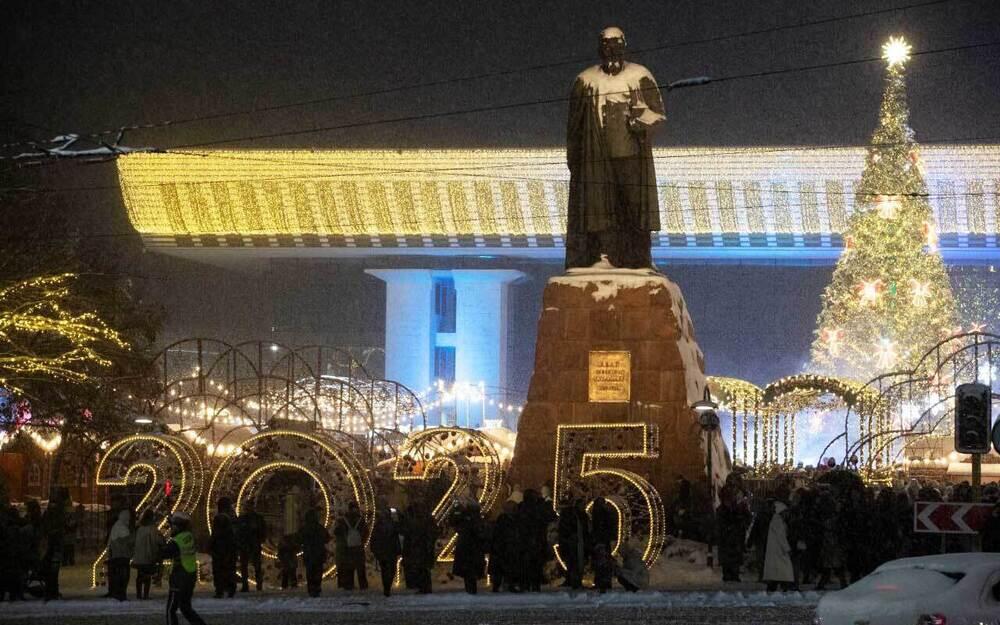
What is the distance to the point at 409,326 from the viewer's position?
149 feet

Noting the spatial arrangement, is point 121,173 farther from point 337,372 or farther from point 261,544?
point 261,544

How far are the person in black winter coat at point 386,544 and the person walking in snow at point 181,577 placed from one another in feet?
11.5

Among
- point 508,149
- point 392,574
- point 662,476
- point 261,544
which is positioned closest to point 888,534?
point 662,476

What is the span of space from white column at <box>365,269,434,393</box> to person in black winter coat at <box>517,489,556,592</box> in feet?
90.0

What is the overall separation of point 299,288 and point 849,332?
1939 cm

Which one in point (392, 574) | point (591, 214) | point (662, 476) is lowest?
point (392, 574)

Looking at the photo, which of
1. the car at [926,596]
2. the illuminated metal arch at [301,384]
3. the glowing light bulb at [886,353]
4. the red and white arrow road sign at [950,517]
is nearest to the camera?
the car at [926,596]

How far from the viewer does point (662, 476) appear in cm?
1970

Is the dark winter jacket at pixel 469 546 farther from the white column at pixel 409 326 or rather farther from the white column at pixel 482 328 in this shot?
the white column at pixel 409 326

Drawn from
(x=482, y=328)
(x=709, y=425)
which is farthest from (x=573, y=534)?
(x=482, y=328)

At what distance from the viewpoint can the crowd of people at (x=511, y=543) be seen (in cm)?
1680

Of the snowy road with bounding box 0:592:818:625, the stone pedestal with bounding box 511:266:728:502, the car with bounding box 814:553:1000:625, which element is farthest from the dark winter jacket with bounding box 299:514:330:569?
the car with bounding box 814:553:1000:625

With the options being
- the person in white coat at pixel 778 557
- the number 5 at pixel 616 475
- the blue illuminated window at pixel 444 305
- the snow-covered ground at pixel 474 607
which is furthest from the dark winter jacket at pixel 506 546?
the blue illuminated window at pixel 444 305

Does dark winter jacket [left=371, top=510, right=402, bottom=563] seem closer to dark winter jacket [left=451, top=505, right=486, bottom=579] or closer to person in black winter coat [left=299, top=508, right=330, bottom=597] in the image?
person in black winter coat [left=299, top=508, right=330, bottom=597]
